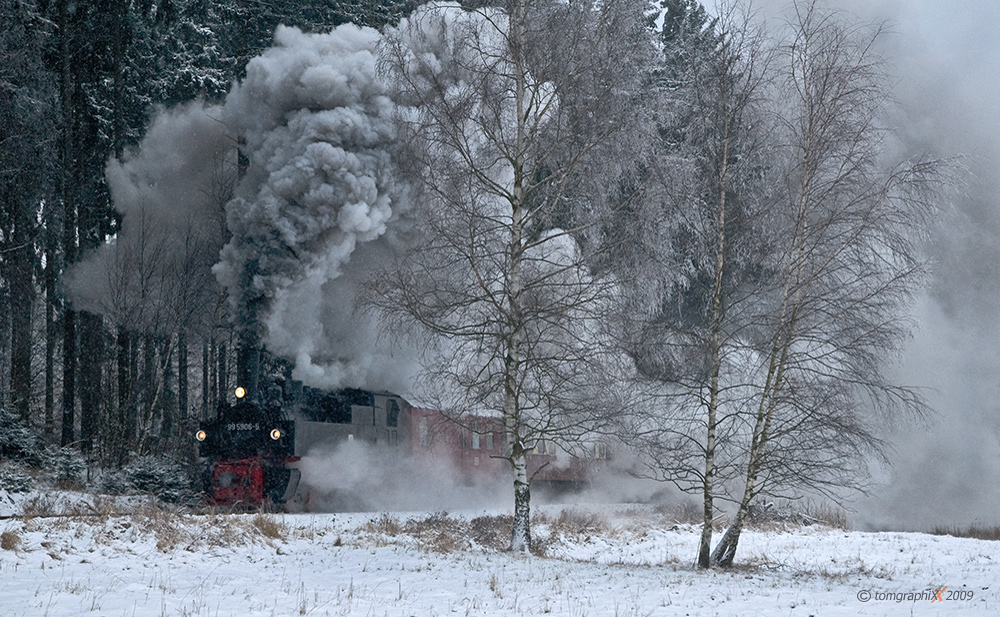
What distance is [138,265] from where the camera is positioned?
1925 centimetres

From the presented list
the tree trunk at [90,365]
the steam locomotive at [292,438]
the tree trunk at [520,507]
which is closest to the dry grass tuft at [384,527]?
the tree trunk at [520,507]

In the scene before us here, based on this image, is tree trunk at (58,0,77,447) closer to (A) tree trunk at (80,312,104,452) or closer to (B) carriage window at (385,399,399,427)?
(A) tree trunk at (80,312,104,452)

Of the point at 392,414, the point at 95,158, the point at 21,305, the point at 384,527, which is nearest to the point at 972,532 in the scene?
the point at 392,414

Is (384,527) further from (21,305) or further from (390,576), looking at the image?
(21,305)

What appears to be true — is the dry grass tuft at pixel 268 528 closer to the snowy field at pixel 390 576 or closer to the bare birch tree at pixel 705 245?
the snowy field at pixel 390 576

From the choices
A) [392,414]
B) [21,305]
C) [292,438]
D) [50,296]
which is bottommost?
[292,438]

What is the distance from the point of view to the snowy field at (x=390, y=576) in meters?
6.47

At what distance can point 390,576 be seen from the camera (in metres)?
8.18

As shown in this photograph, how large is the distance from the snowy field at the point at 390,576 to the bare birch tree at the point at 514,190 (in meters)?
1.94

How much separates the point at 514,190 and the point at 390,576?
4.81m

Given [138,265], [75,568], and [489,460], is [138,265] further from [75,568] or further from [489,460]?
[75,568]

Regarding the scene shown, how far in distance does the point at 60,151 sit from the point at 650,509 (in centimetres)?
1506

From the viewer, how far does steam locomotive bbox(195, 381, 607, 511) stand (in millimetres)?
15297

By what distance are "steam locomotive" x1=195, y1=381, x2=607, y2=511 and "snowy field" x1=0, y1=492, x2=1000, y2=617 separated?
303 centimetres
